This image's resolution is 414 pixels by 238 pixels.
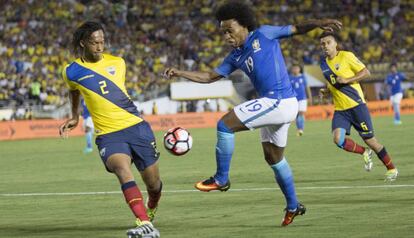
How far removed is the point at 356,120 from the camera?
1900cm

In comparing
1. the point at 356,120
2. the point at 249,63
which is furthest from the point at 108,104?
the point at 356,120

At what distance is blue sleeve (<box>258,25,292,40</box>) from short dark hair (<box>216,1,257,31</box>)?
16 centimetres

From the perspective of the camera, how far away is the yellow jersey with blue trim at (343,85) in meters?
18.9

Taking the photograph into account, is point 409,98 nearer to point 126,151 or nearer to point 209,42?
point 209,42

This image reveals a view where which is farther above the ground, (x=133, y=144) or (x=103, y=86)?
(x=103, y=86)

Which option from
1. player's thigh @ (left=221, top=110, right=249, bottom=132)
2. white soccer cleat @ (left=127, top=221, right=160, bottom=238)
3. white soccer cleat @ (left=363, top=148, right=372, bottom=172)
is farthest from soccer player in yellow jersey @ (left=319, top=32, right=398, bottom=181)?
white soccer cleat @ (left=127, top=221, right=160, bottom=238)

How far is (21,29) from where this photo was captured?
5244 centimetres

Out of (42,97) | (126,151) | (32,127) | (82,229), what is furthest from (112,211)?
(42,97)

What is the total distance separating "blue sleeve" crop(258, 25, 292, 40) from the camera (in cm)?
1163

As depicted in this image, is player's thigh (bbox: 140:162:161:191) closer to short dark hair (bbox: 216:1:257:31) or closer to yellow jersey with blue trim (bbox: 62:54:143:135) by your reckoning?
yellow jersey with blue trim (bbox: 62:54:143:135)

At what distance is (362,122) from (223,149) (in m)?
7.37

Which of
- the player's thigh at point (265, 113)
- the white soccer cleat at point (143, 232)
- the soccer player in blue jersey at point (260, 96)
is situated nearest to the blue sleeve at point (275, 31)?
the soccer player in blue jersey at point (260, 96)

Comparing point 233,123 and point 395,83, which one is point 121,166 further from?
point 395,83

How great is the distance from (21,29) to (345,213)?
1633 inches
